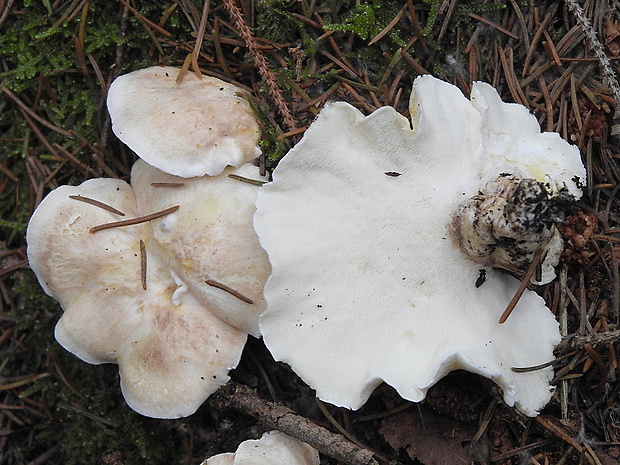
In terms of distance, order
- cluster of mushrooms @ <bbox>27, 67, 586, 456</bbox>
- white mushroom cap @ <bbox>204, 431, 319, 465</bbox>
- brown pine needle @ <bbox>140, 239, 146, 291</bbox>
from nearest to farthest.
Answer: cluster of mushrooms @ <bbox>27, 67, 586, 456</bbox>, white mushroom cap @ <bbox>204, 431, 319, 465</bbox>, brown pine needle @ <bbox>140, 239, 146, 291</bbox>

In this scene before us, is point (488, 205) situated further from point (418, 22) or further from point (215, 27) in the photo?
point (215, 27)

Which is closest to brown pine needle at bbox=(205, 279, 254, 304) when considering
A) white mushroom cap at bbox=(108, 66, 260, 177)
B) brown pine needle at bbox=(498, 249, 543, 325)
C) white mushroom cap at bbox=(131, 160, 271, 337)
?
white mushroom cap at bbox=(131, 160, 271, 337)

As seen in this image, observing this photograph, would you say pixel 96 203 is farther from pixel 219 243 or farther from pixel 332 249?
pixel 332 249

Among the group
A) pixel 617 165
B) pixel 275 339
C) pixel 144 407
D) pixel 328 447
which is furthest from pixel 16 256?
pixel 617 165

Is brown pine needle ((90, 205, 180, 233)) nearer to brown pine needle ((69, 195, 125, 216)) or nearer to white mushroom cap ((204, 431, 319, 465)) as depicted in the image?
brown pine needle ((69, 195, 125, 216))

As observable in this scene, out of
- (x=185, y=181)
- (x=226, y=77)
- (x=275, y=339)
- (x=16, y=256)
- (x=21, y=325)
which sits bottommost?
(x=21, y=325)

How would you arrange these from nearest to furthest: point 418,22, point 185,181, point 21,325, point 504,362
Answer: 1. point 504,362
2. point 185,181
3. point 418,22
4. point 21,325

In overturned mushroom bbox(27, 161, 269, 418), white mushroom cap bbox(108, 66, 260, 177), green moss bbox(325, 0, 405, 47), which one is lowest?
overturned mushroom bbox(27, 161, 269, 418)
